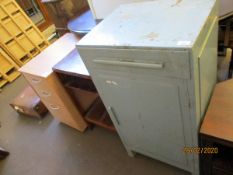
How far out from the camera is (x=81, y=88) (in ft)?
4.93

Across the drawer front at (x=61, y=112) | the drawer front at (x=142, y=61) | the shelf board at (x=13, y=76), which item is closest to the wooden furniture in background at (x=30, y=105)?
the drawer front at (x=61, y=112)

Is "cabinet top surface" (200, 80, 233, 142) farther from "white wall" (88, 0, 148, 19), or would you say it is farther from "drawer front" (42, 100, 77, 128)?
"drawer front" (42, 100, 77, 128)

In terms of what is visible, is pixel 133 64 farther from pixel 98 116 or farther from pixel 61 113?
pixel 61 113

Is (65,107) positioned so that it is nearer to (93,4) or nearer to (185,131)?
(93,4)

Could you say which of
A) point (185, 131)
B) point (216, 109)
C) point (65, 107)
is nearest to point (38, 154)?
point (65, 107)

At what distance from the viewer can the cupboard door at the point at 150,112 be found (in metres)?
0.88

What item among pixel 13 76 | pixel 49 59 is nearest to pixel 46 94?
pixel 49 59

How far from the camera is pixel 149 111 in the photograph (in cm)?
103

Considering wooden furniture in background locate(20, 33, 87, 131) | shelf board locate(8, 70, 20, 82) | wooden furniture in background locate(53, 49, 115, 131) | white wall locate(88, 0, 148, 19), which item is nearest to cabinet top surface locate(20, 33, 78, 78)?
wooden furniture in background locate(20, 33, 87, 131)

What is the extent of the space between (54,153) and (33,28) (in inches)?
93.5

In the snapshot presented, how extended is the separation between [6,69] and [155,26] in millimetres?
2812

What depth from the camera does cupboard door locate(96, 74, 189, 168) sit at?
0.88 meters

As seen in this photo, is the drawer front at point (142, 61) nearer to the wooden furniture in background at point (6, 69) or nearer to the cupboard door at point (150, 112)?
the cupboard door at point (150, 112)

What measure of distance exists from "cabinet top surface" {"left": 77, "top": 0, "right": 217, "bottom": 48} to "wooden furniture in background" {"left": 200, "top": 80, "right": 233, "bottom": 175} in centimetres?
47
